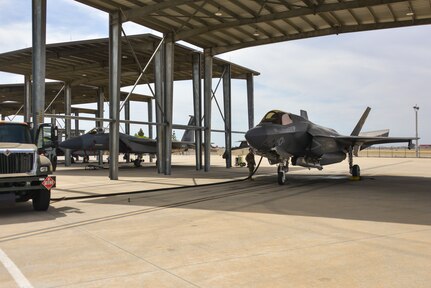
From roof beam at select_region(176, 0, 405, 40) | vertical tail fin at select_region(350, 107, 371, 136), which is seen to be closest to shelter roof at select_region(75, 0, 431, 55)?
roof beam at select_region(176, 0, 405, 40)

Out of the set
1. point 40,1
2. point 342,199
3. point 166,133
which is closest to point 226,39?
point 166,133

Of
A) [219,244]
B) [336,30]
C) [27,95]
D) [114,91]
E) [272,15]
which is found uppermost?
[272,15]

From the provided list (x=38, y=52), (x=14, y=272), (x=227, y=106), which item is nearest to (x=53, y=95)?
(x=227, y=106)

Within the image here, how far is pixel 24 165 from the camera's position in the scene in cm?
936

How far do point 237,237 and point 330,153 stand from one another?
13447mm

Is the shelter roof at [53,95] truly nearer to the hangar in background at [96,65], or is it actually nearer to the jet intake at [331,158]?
the hangar in background at [96,65]

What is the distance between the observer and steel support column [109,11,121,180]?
19.4m

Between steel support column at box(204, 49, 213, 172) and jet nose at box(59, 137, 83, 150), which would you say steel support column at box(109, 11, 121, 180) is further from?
jet nose at box(59, 137, 83, 150)

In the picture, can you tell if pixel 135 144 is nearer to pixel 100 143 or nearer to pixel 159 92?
pixel 100 143

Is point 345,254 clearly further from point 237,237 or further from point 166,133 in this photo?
point 166,133

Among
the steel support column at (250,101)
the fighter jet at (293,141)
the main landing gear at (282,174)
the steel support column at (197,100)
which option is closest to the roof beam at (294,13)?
the fighter jet at (293,141)

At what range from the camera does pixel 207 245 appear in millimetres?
6199

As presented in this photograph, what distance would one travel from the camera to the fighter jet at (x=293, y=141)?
Answer: 53.1 ft

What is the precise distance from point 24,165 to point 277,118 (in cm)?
1052
